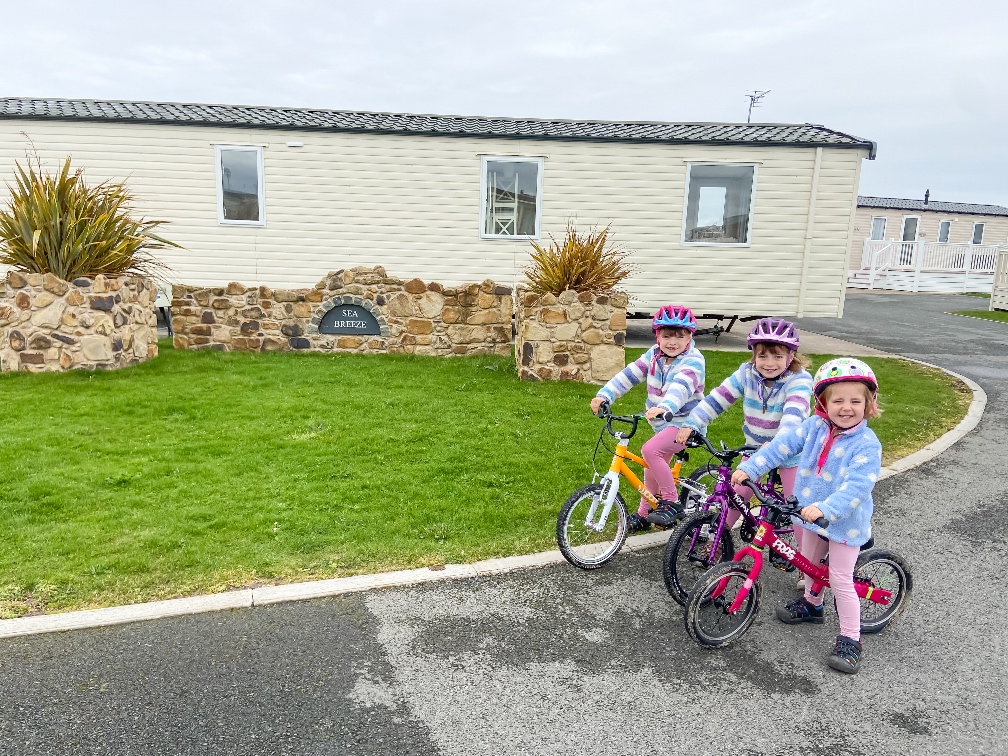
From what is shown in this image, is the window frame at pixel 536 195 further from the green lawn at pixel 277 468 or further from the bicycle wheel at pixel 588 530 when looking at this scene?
the bicycle wheel at pixel 588 530

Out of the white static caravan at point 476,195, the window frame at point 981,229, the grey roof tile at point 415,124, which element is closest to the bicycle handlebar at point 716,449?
the white static caravan at point 476,195

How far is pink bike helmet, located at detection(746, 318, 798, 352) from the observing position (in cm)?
436

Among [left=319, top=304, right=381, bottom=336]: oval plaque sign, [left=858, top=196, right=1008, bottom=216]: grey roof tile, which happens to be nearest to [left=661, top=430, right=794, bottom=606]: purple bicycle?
[left=319, top=304, right=381, bottom=336]: oval plaque sign

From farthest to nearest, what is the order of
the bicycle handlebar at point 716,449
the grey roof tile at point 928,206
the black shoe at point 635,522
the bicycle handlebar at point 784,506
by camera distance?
the grey roof tile at point 928,206 < the black shoe at point 635,522 < the bicycle handlebar at point 716,449 < the bicycle handlebar at point 784,506

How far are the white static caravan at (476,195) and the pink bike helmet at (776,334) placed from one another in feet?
34.5

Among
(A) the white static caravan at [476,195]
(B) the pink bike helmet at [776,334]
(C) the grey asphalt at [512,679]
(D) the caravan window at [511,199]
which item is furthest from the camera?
(D) the caravan window at [511,199]

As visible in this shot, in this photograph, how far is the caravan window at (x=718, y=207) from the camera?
48.4ft

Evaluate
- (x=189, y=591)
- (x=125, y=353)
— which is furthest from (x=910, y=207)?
(x=189, y=591)

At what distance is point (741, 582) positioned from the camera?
403cm

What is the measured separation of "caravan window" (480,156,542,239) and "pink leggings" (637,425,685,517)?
10171 millimetres

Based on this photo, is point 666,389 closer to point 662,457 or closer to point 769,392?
point 662,457

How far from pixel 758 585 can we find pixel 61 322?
10040 mm

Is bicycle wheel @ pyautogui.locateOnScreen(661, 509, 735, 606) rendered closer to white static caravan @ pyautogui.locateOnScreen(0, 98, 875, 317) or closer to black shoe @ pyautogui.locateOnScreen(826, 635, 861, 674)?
black shoe @ pyautogui.locateOnScreen(826, 635, 861, 674)

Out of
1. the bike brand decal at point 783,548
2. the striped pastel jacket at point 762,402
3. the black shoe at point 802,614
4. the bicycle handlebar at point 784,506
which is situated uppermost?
the striped pastel jacket at point 762,402
